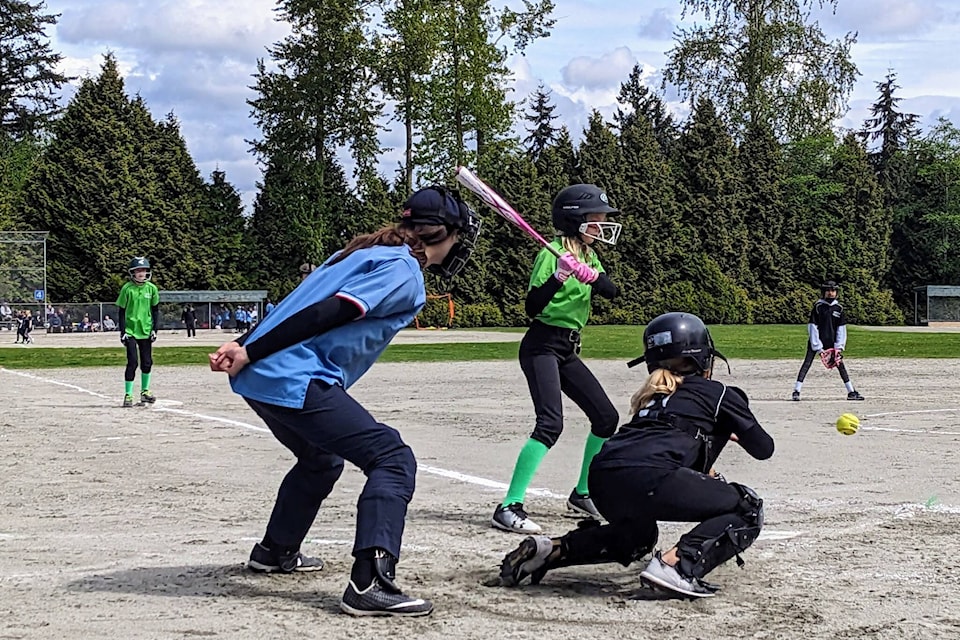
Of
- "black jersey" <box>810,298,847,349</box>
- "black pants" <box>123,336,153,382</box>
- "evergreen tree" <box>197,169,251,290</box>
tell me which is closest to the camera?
"black pants" <box>123,336,153,382</box>

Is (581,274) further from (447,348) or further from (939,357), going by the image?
(447,348)

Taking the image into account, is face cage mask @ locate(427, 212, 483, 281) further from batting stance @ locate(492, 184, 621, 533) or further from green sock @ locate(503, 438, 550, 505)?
green sock @ locate(503, 438, 550, 505)

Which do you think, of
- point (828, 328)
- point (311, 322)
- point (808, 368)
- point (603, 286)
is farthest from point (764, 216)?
point (311, 322)

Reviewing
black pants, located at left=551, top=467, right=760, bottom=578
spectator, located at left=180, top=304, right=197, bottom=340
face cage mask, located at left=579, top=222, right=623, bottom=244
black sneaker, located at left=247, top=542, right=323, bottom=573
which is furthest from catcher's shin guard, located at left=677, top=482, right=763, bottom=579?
spectator, located at left=180, top=304, right=197, bottom=340

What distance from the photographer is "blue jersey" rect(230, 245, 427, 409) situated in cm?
475

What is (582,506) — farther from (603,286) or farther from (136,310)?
(136,310)

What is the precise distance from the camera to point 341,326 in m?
4.80

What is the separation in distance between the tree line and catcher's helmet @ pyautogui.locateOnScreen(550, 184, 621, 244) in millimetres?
46370

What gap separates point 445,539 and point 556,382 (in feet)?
3.92

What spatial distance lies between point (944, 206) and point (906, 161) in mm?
5746

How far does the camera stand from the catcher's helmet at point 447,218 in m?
5.01

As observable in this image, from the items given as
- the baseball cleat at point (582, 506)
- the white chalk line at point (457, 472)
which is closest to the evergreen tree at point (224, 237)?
the white chalk line at point (457, 472)

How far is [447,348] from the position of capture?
32.2 meters

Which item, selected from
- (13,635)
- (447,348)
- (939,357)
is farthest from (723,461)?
(447,348)
